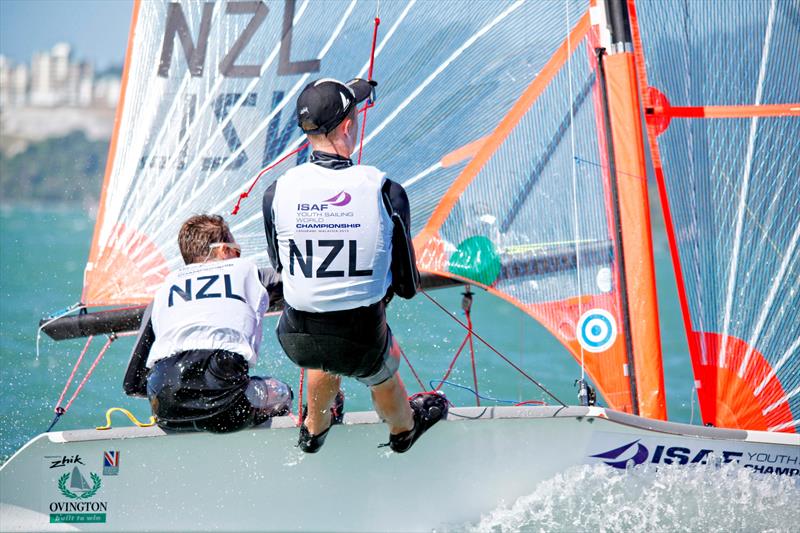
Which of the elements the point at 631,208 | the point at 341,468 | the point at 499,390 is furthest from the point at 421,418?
the point at 499,390

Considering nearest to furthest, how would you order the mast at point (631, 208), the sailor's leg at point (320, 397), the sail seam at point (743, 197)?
1. the sailor's leg at point (320, 397)
2. the mast at point (631, 208)
3. the sail seam at point (743, 197)

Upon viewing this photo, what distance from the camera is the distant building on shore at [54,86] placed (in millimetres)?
87312

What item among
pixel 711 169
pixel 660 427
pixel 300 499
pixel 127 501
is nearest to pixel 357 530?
pixel 300 499

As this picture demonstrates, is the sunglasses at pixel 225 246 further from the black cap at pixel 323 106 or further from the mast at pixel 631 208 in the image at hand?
the mast at pixel 631 208

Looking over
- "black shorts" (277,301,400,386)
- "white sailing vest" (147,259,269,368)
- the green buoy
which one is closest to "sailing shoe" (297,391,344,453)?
"white sailing vest" (147,259,269,368)

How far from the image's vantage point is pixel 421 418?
3.35 metres

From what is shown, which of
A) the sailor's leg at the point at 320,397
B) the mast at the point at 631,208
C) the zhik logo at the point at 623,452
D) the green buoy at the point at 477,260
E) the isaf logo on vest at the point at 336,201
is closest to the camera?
the isaf logo on vest at the point at 336,201

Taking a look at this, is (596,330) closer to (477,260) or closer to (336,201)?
(477,260)

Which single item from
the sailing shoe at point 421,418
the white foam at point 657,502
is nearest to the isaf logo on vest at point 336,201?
the sailing shoe at point 421,418

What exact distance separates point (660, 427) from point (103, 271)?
2.26 meters

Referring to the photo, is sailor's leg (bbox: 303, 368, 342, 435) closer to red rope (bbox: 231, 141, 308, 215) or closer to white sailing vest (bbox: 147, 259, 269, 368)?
white sailing vest (bbox: 147, 259, 269, 368)

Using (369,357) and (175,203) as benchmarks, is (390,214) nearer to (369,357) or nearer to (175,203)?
(369,357)

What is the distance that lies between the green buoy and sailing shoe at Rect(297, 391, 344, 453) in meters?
0.87

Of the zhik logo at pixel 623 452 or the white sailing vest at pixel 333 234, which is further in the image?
the zhik logo at pixel 623 452
